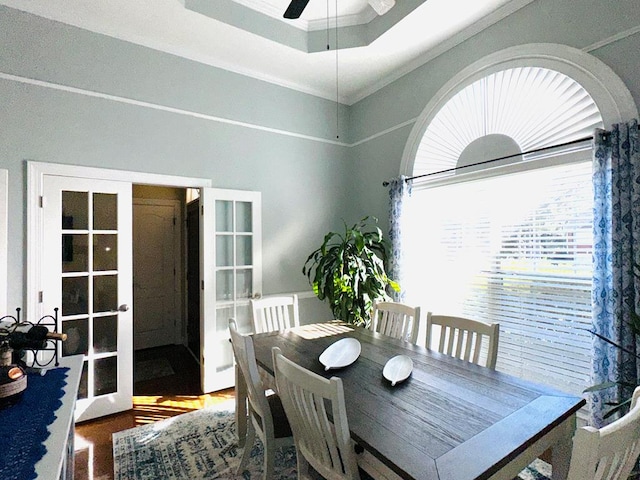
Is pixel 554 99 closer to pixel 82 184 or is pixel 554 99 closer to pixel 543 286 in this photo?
pixel 543 286

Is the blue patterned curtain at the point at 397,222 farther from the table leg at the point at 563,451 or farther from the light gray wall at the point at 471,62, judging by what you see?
the table leg at the point at 563,451

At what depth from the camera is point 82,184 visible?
8.86ft

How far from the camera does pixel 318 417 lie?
122 cm

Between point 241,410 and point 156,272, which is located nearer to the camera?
point 241,410

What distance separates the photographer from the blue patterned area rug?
207cm

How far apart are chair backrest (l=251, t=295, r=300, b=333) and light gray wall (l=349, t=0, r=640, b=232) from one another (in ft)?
5.38

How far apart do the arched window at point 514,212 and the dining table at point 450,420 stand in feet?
3.32

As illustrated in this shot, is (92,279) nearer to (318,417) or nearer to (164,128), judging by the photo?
(164,128)

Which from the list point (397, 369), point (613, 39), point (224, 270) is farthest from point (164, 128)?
point (613, 39)

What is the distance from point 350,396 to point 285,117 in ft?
10.6

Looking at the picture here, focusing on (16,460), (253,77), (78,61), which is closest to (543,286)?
(16,460)

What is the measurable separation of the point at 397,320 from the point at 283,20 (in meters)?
2.90

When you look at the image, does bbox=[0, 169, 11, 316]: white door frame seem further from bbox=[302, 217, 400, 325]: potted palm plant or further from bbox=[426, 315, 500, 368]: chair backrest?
bbox=[426, 315, 500, 368]: chair backrest

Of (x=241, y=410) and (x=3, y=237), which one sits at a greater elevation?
(x=3, y=237)
